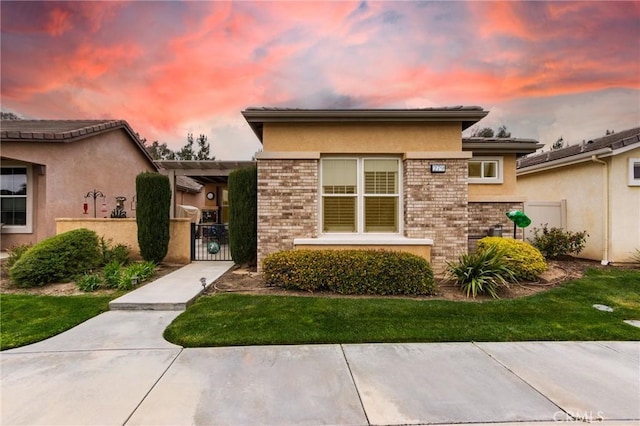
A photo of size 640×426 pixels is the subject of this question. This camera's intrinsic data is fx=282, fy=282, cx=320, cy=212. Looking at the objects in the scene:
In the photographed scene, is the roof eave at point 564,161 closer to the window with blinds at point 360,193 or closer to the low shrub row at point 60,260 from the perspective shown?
the window with blinds at point 360,193

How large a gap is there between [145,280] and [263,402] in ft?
19.4

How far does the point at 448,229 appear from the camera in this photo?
23.9ft

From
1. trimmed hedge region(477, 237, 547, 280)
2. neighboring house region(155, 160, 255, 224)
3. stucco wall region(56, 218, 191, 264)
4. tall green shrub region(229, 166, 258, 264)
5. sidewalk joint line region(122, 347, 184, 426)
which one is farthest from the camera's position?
neighboring house region(155, 160, 255, 224)

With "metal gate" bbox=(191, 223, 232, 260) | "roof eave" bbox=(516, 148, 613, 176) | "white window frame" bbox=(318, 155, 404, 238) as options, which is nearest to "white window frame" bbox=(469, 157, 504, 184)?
"roof eave" bbox=(516, 148, 613, 176)

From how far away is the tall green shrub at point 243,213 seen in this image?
820 centimetres

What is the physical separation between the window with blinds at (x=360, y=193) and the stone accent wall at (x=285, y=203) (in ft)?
1.56

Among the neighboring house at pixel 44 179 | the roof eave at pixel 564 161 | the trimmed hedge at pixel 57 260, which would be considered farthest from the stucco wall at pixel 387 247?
the neighboring house at pixel 44 179

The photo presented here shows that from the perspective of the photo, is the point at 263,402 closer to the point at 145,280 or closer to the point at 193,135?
the point at 145,280

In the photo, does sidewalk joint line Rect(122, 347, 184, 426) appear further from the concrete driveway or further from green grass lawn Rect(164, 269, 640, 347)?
green grass lawn Rect(164, 269, 640, 347)

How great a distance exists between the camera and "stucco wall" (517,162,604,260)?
930 centimetres

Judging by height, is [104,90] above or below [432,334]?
above

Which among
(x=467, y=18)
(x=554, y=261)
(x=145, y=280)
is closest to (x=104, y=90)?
(x=145, y=280)

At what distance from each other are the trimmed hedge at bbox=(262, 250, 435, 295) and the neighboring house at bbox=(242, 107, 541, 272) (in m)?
0.94

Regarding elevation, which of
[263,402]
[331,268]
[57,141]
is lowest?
[263,402]
